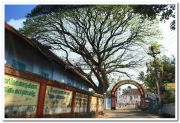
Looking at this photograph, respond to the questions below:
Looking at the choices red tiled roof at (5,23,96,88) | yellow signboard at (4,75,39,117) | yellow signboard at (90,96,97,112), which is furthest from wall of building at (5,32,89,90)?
yellow signboard at (90,96,97,112)

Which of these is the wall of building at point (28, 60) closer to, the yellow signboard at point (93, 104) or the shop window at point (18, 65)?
the shop window at point (18, 65)

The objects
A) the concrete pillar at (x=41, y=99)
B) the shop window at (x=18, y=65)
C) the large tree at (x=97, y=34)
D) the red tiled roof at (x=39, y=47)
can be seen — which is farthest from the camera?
the large tree at (x=97, y=34)

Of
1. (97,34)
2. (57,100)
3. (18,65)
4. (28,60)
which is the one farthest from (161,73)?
(18,65)

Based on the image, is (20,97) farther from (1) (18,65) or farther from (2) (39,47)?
(2) (39,47)

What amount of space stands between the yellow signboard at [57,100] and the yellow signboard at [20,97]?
1.02m

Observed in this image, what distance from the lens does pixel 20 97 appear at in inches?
399

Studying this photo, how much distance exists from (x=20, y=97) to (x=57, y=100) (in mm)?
3596

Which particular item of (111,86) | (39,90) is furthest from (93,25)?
(39,90)

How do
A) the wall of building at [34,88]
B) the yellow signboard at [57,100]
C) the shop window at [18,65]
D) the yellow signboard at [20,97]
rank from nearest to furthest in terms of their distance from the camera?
the yellow signboard at [20,97] < the wall of building at [34,88] < the yellow signboard at [57,100] < the shop window at [18,65]

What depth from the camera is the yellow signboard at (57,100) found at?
40.5 feet

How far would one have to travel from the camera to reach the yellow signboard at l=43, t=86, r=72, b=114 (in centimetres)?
1236

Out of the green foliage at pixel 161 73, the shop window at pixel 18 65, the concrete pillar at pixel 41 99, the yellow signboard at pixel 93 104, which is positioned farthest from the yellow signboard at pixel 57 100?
the green foliage at pixel 161 73
